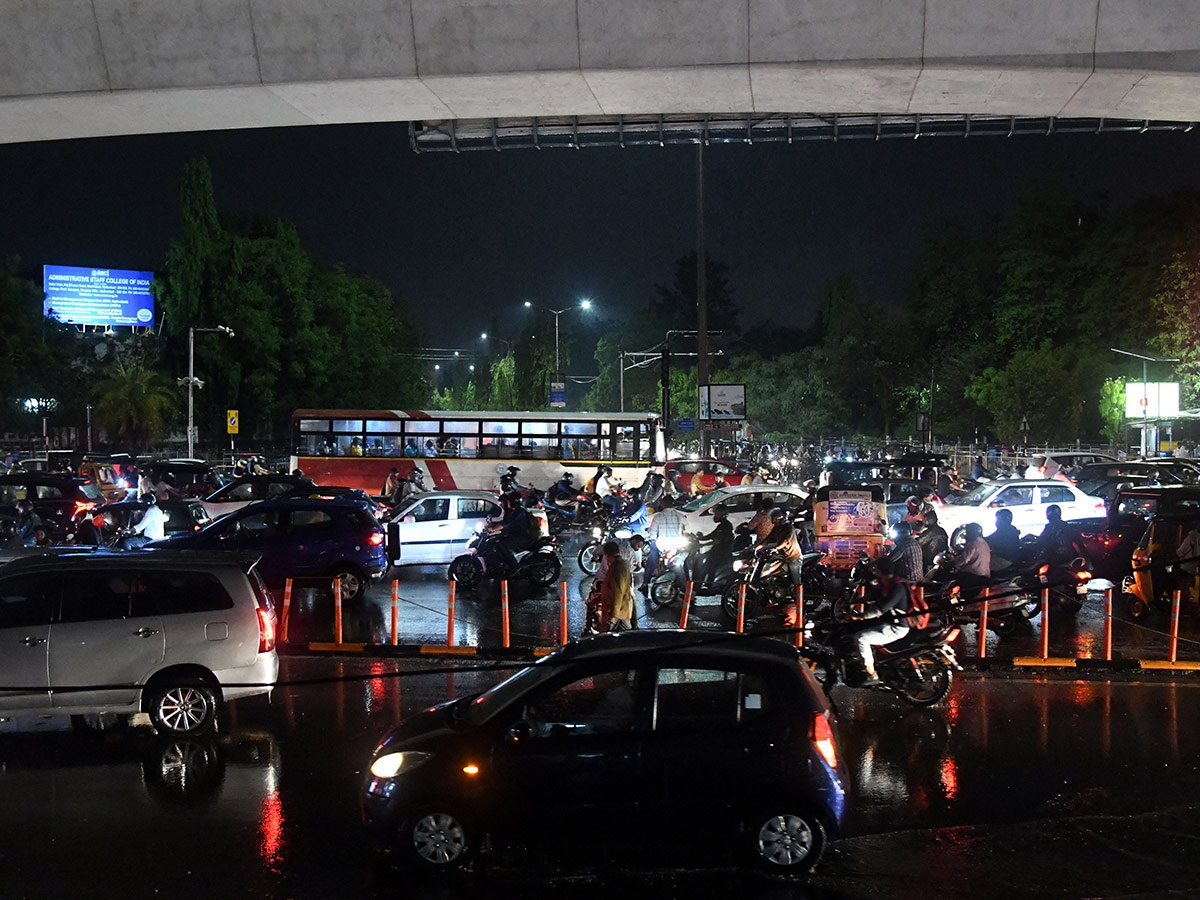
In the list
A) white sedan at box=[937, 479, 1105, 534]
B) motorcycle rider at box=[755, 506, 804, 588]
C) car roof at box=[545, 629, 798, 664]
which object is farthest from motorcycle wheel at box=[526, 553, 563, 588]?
car roof at box=[545, 629, 798, 664]

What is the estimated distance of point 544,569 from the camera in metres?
19.1

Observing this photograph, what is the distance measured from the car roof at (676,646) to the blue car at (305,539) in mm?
10946

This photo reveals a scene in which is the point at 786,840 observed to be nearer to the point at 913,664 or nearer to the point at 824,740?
the point at 824,740

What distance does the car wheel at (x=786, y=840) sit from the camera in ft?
21.4

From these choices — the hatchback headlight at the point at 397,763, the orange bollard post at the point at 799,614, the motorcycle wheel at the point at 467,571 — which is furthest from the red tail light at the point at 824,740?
the motorcycle wheel at the point at 467,571

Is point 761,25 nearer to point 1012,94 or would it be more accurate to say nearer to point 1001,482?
point 1012,94

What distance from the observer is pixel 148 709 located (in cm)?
955

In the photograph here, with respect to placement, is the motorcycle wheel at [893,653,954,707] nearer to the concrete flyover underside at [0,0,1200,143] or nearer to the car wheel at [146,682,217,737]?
the concrete flyover underside at [0,0,1200,143]

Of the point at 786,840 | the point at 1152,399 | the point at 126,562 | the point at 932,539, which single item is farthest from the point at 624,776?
the point at 1152,399

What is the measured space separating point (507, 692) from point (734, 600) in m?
9.53

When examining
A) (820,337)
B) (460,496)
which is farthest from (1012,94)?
(820,337)

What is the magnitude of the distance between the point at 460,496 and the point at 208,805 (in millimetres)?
12819

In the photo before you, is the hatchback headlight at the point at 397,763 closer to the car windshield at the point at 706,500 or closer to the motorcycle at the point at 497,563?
the motorcycle at the point at 497,563

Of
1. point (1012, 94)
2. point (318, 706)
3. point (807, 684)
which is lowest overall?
point (318, 706)
